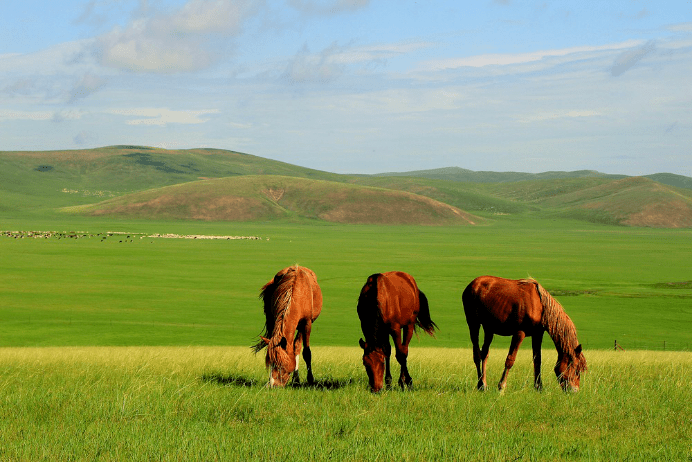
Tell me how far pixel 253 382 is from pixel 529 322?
4869mm

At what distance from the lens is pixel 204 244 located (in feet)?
362

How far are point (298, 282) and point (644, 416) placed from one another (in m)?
6.19

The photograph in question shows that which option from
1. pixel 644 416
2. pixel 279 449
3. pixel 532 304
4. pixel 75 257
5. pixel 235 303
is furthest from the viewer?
pixel 75 257

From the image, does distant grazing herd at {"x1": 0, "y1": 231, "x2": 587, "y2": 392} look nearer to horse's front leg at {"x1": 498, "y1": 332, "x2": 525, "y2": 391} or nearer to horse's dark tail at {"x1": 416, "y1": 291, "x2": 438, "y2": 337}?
horse's front leg at {"x1": 498, "y1": 332, "x2": 525, "y2": 391}

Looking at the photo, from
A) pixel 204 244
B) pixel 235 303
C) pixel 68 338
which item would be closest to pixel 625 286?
pixel 235 303

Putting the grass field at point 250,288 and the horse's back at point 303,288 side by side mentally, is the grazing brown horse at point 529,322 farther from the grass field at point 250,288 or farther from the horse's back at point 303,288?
the grass field at point 250,288

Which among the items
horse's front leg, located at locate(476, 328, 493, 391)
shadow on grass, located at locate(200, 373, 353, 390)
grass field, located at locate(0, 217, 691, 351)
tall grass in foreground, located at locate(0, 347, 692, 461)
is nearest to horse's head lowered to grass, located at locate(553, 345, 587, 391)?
tall grass in foreground, located at locate(0, 347, 692, 461)

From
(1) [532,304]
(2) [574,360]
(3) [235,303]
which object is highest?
(1) [532,304]

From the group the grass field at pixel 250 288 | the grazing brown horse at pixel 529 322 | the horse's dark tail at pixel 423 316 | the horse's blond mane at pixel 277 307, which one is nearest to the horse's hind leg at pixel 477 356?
the grazing brown horse at pixel 529 322

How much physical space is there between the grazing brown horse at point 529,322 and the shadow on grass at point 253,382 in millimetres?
2490

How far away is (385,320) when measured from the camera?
12.3 m

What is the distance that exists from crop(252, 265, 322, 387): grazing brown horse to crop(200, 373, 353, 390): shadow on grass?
0.26 metres

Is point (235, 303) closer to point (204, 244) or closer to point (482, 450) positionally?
point (482, 450)

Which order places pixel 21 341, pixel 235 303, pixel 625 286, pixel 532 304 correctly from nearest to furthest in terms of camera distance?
pixel 532 304, pixel 21 341, pixel 235 303, pixel 625 286
